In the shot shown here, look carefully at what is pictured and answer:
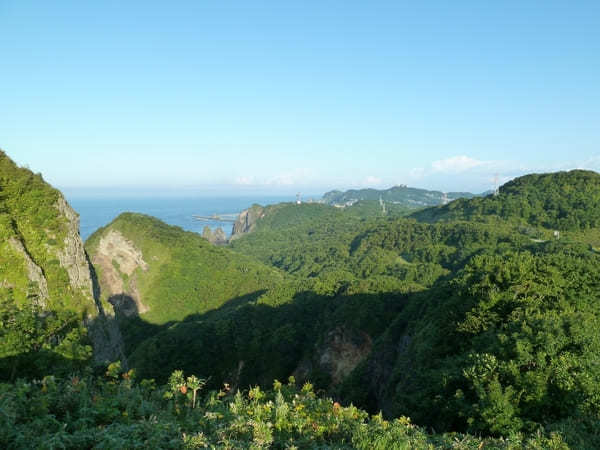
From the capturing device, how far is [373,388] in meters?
27.4

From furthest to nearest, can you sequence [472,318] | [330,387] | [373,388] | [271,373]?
[271,373], [330,387], [373,388], [472,318]

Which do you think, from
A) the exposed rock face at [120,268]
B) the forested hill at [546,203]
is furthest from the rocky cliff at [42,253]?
the forested hill at [546,203]

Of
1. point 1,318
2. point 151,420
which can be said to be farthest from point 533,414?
point 1,318

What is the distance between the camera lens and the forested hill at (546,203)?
95.5m

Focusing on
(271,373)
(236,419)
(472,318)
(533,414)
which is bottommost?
(271,373)

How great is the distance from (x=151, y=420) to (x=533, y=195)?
13556cm

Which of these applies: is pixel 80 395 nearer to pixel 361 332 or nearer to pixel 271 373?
pixel 361 332

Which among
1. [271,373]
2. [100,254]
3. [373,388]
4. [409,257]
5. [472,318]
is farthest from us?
[409,257]

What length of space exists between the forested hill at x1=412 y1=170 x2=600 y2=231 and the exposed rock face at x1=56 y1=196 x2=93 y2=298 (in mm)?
108430

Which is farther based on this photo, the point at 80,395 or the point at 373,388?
the point at 373,388

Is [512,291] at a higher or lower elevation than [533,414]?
higher

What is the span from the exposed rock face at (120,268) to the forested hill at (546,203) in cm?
10370

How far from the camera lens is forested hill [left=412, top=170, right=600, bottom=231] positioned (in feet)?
313

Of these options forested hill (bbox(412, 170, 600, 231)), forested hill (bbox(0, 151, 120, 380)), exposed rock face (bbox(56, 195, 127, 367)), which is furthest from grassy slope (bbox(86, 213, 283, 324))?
forested hill (bbox(412, 170, 600, 231))
